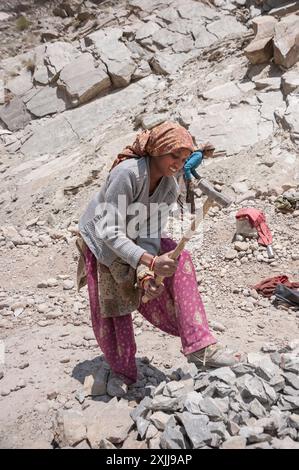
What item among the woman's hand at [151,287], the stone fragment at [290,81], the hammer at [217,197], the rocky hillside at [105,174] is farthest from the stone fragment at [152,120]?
the woman's hand at [151,287]

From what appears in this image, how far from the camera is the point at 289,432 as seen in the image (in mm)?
2092

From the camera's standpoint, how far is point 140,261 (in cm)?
222

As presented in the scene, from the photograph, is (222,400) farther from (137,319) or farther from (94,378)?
(137,319)

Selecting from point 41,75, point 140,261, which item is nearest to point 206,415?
point 140,261

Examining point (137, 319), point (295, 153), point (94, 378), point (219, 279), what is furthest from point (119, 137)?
point (94, 378)

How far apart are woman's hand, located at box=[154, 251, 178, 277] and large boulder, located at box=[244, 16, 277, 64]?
5933mm

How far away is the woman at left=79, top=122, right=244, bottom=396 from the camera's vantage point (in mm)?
2217

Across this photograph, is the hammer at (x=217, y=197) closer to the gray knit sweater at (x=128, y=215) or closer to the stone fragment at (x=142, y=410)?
the gray knit sweater at (x=128, y=215)

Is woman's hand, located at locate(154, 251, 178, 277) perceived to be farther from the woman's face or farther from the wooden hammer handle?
the woman's face

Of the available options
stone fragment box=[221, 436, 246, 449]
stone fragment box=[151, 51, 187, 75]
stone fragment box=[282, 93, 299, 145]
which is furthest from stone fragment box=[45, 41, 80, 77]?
stone fragment box=[221, 436, 246, 449]

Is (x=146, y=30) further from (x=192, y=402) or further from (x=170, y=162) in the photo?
(x=192, y=402)

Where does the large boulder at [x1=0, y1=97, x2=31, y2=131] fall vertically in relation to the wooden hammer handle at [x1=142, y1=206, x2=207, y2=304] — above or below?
below

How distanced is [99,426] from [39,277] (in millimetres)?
2836

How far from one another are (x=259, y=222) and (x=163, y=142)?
2.85 meters
